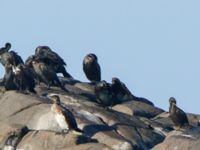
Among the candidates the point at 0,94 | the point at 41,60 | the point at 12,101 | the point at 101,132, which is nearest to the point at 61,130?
the point at 101,132

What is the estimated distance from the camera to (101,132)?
1622 inches

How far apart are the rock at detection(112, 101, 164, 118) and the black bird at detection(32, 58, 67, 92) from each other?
2.39m

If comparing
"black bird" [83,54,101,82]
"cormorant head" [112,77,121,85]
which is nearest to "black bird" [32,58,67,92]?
"cormorant head" [112,77,121,85]

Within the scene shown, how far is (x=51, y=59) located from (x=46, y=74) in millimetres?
2723

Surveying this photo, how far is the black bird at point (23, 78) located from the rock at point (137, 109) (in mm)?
3122

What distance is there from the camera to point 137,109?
4791cm

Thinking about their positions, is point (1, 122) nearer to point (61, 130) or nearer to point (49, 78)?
point (61, 130)

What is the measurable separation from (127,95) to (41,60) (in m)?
4.08

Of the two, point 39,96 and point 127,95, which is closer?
point 39,96

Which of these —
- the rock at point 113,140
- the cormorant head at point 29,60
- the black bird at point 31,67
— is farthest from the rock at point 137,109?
the rock at point 113,140

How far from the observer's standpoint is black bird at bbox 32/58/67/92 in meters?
49.6

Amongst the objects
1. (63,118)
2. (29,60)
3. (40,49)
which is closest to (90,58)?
(40,49)

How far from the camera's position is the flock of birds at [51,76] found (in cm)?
4742

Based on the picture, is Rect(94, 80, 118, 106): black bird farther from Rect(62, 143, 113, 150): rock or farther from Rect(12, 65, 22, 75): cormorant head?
Rect(62, 143, 113, 150): rock
